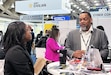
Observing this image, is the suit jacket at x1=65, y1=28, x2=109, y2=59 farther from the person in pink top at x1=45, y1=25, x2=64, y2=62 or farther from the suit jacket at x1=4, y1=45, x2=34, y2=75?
the person in pink top at x1=45, y1=25, x2=64, y2=62

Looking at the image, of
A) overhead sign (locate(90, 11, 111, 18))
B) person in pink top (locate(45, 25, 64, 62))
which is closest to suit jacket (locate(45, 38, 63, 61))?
person in pink top (locate(45, 25, 64, 62))

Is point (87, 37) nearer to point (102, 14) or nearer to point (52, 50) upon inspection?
point (52, 50)

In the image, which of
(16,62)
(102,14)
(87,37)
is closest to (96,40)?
(87,37)

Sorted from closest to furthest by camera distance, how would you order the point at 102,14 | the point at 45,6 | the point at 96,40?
the point at 96,40 < the point at 102,14 < the point at 45,6

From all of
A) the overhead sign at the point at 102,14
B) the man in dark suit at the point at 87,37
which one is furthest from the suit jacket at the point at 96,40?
the overhead sign at the point at 102,14

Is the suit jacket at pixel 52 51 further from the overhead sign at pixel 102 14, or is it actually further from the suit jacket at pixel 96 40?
the overhead sign at pixel 102 14

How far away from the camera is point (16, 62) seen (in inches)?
64.6

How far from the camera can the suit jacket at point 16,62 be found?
1.65 m

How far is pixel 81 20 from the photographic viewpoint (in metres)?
2.63

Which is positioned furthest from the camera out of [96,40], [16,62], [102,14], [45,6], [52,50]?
[45,6]

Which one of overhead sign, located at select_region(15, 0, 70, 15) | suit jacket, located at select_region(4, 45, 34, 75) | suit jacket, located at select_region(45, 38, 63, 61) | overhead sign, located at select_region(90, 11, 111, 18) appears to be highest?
overhead sign, located at select_region(15, 0, 70, 15)

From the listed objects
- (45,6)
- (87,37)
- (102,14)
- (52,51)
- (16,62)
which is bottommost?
(52,51)

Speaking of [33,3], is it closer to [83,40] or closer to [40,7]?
[40,7]

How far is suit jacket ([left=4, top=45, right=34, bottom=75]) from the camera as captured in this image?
1646 mm
